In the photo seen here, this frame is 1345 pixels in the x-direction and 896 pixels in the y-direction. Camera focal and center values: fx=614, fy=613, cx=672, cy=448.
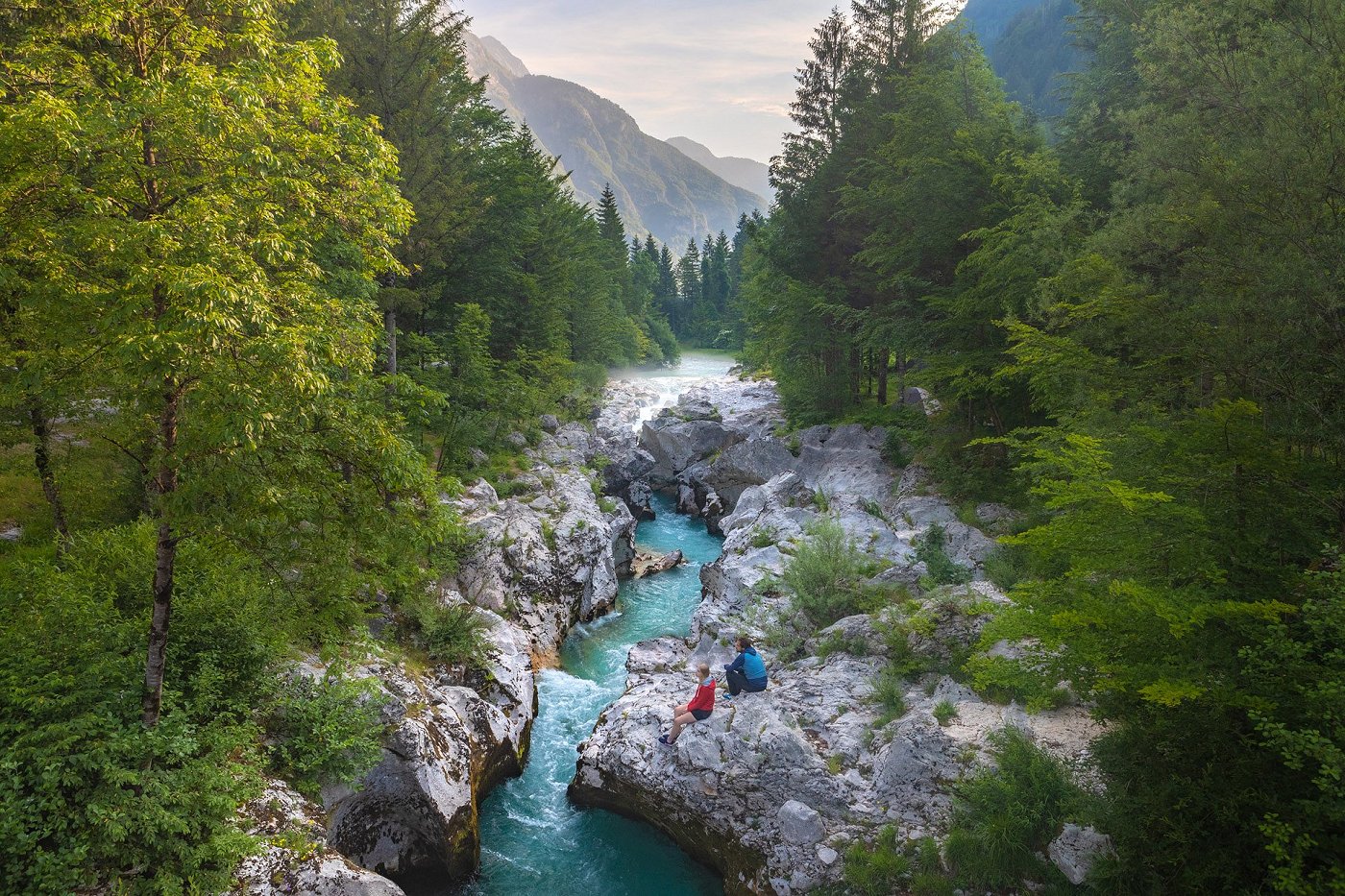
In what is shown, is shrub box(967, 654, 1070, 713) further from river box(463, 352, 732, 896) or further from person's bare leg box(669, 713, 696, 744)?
river box(463, 352, 732, 896)

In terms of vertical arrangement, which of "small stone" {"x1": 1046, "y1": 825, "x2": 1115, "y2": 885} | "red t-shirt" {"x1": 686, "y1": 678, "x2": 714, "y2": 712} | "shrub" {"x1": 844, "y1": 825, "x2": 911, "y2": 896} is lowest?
"shrub" {"x1": 844, "y1": 825, "x2": 911, "y2": 896}

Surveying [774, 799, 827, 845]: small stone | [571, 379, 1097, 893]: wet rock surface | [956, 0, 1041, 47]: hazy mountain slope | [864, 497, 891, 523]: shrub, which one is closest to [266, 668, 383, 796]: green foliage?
[571, 379, 1097, 893]: wet rock surface

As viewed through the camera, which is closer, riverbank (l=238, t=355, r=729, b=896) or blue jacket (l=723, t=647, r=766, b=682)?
riverbank (l=238, t=355, r=729, b=896)

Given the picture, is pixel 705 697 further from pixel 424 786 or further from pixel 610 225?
pixel 610 225

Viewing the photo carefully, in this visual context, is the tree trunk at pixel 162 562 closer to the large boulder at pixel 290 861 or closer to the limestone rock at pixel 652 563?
the large boulder at pixel 290 861

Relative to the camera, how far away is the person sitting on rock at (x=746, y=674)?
11.5m

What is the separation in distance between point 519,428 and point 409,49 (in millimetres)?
12571

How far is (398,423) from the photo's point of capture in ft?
24.6

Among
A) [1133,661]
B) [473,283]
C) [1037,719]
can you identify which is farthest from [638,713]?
[473,283]

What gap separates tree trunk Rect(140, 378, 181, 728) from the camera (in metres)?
5.48

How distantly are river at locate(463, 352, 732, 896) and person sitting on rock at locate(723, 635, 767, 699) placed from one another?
154 centimetres

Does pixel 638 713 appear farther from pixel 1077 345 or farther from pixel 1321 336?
pixel 1321 336

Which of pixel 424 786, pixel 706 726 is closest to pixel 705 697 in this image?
pixel 706 726

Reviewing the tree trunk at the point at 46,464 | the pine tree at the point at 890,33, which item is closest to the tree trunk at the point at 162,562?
the tree trunk at the point at 46,464
